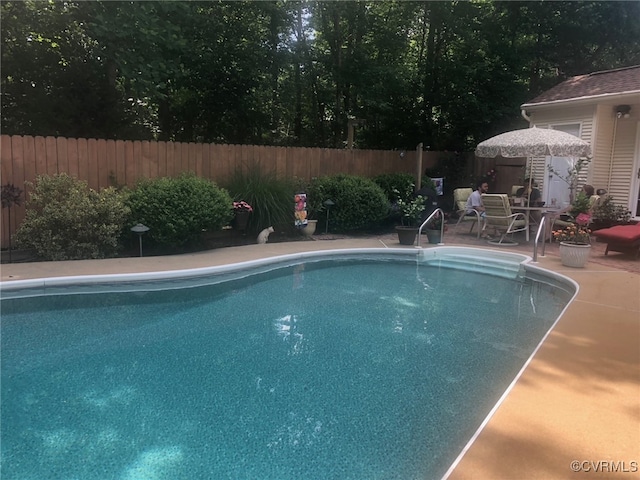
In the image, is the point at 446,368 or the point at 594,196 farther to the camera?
the point at 594,196

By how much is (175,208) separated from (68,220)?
150 cm

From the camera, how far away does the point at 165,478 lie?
8.23ft

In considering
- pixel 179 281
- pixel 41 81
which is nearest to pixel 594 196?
pixel 179 281

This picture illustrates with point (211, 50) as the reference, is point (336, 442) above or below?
below

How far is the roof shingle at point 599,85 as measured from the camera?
10195 mm

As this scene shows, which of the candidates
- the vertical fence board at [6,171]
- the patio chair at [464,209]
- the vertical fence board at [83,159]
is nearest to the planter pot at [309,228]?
the patio chair at [464,209]

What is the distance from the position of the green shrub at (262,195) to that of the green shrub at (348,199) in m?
0.67

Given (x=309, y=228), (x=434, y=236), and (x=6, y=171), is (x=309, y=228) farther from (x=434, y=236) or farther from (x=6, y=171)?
(x=6, y=171)

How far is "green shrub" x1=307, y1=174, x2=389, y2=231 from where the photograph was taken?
10.1 meters

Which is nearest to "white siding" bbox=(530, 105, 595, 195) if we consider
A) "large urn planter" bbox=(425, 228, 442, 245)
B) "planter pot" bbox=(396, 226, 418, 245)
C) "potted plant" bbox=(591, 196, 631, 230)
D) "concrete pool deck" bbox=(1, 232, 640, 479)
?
"potted plant" bbox=(591, 196, 631, 230)

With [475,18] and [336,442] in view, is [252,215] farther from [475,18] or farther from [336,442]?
[475,18]

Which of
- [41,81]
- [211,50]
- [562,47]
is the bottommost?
[41,81]

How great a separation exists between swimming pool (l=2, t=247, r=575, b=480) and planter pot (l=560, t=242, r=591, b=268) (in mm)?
523

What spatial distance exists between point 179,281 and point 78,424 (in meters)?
3.41
